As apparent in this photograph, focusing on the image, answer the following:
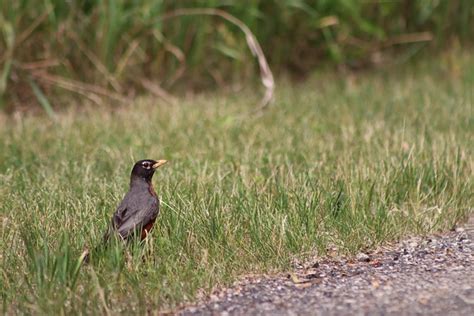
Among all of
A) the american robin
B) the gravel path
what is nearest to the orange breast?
the american robin

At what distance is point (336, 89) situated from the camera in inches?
385

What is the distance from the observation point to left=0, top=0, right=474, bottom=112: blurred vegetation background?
9.18 meters

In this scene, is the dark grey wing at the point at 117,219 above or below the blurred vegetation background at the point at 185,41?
below

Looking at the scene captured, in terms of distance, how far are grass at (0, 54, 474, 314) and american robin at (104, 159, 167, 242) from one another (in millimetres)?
83

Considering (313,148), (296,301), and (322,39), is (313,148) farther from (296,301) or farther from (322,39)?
(322,39)

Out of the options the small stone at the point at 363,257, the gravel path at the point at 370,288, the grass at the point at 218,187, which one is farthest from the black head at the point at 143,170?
the small stone at the point at 363,257

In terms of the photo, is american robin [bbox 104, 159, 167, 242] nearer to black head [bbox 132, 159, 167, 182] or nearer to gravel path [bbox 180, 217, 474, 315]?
black head [bbox 132, 159, 167, 182]

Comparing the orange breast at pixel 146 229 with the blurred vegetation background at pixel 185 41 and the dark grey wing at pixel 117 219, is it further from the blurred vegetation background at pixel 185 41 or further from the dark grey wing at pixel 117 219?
the blurred vegetation background at pixel 185 41

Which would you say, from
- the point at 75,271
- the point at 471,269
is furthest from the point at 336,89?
the point at 75,271

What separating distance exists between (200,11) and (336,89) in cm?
150

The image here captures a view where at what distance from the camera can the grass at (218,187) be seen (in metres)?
4.48

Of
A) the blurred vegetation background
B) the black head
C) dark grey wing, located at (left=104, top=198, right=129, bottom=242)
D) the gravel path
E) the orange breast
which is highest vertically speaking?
the blurred vegetation background

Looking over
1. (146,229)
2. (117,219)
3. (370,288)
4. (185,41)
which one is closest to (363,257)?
(370,288)

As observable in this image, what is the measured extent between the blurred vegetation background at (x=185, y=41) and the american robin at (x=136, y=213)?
387 cm
